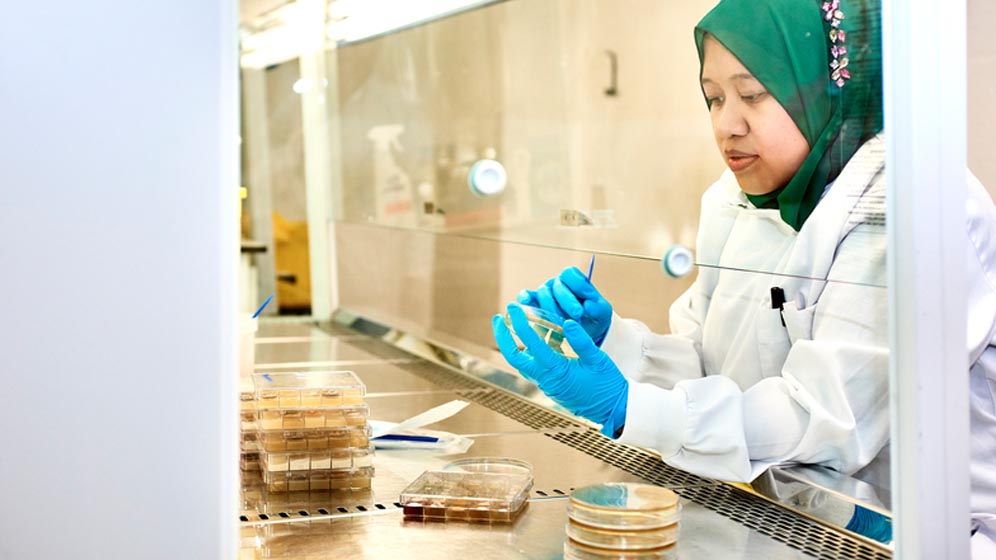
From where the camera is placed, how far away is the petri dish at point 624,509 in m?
1.09

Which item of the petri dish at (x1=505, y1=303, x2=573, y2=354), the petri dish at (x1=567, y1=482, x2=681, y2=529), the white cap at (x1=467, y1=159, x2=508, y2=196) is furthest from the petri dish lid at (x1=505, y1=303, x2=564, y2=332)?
the white cap at (x1=467, y1=159, x2=508, y2=196)

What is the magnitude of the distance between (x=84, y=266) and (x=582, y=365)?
775mm

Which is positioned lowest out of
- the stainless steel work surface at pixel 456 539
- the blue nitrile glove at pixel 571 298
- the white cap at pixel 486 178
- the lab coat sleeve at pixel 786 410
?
the stainless steel work surface at pixel 456 539

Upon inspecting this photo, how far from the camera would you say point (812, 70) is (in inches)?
53.7

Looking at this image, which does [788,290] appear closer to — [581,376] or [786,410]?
[786,410]

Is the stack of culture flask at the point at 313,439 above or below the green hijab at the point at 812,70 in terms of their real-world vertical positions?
below

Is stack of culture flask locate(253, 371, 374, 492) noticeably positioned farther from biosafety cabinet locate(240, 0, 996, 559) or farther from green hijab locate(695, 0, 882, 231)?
green hijab locate(695, 0, 882, 231)

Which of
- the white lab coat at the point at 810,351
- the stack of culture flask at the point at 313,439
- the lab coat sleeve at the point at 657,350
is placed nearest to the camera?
the white lab coat at the point at 810,351

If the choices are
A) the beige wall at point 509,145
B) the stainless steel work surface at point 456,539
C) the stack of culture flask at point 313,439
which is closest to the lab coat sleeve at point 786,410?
the stainless steel work surface at point 456,539

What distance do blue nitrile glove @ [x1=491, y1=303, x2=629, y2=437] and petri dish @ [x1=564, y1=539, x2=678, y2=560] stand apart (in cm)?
33

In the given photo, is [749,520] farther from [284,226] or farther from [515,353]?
[284,226]

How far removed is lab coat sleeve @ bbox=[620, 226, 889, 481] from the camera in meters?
1.25

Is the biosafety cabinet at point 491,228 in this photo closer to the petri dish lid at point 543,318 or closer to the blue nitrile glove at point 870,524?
the blue nitrile glove at point 870,524

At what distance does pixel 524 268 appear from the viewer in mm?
2471
